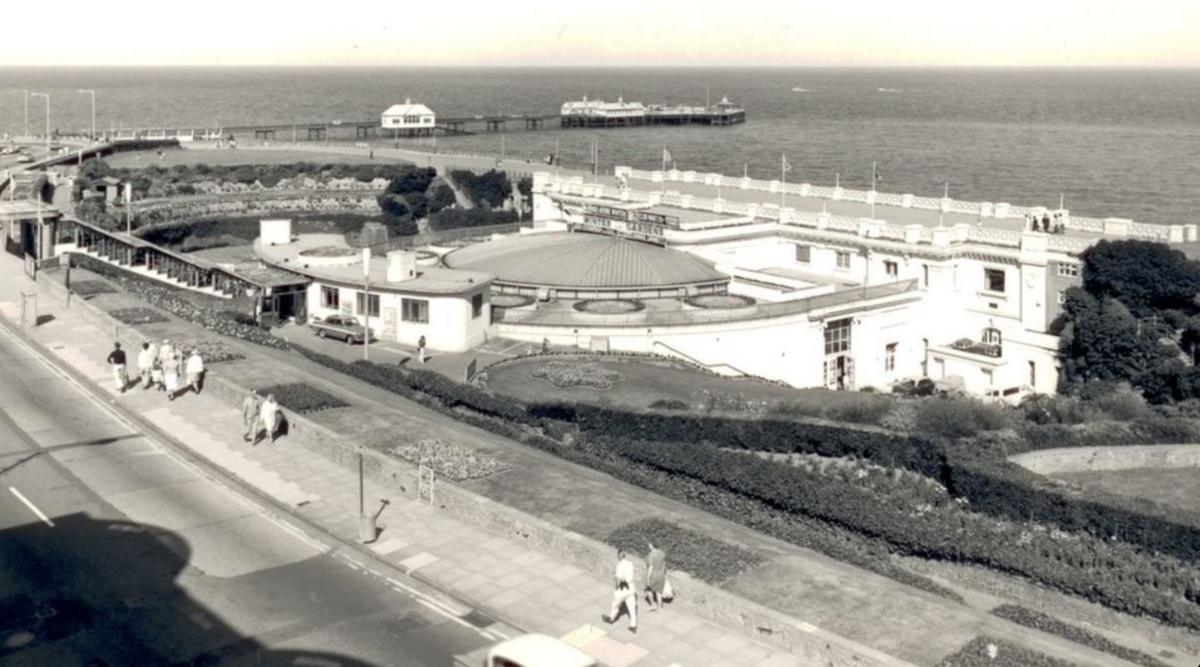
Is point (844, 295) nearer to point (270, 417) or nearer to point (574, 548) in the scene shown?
point (270, 417)

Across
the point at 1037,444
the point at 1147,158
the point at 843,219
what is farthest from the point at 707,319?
the point at 1147,158

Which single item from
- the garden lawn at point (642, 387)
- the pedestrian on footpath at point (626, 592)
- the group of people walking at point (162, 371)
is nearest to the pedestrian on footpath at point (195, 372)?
the group of people walking at point (162, 371)

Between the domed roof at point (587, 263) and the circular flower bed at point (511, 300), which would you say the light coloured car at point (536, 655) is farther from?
the domed roof at point (587, 263)

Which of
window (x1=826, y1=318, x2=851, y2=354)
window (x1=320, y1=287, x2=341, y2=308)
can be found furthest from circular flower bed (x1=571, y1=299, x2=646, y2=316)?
window (x1=320, y1=287, x2=341, y2=308)

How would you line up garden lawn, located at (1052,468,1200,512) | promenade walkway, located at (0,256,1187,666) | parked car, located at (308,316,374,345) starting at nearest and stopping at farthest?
promenade walkway, located at (0,256,1187,666)
garden lawn, located at (1052,468,1200,512)
parked car, located at (308,316,374,345)

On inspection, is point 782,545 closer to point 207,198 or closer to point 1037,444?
point 1037,444

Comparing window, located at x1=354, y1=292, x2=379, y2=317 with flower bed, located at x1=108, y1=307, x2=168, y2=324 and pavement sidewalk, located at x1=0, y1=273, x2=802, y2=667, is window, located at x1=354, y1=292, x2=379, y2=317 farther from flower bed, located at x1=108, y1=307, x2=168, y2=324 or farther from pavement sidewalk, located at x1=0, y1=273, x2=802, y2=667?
pavement sidewalk, located at x1=0, y1=273, x2=802, y2=667
